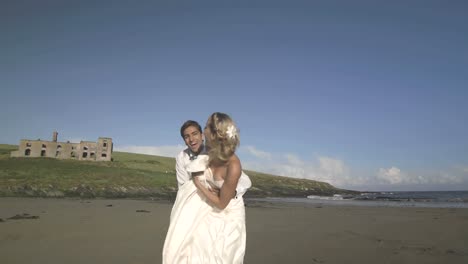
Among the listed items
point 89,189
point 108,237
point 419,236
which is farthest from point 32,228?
point 89,189

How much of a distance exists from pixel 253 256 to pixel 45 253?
4223 millimetres

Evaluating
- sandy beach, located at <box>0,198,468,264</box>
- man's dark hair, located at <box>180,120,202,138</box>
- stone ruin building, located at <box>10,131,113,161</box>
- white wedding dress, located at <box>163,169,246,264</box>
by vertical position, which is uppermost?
stone ruin building, located at <box>10,131,113,161</box>

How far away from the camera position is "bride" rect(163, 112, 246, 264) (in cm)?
371

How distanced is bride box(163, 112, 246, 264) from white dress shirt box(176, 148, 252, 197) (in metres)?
0.20

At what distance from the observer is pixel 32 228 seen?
9461 millimetres

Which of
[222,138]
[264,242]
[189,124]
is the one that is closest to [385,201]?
[264,242]

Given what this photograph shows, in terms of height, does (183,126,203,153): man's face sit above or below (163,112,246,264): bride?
above

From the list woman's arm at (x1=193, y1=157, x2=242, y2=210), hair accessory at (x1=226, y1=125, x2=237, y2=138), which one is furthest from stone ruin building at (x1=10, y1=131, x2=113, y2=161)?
hair accessory at (x1=226, y1=125, x2=237, y2=138)

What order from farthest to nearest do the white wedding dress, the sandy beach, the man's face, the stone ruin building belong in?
the stone ruin building < the sandy beach < the man's face < the white wedding dress

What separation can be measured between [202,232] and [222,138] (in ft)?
3.59

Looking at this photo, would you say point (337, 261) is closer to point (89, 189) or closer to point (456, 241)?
point (456, 241)

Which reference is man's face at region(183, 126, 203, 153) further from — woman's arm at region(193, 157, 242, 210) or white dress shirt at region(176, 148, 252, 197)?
woman's arm at region(193, 157, 242, 210)

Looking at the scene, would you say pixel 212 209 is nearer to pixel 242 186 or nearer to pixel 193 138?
pixel 242 186

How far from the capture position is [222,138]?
371 centimetres
